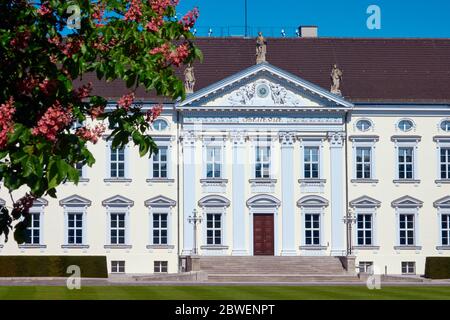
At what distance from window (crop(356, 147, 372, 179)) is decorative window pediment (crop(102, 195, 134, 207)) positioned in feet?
41.9

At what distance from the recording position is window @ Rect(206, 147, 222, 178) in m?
61.9

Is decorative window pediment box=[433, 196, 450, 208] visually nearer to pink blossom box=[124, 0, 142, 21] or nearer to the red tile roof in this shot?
the red tile roof

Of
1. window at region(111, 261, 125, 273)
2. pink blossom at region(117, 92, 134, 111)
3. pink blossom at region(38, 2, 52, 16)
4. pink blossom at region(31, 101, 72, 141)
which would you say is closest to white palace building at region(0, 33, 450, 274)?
window at region(111, 261, 125, 273)

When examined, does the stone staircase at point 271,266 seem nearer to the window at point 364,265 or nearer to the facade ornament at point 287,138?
the window at point 364,265

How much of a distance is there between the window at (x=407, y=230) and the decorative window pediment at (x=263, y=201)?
7.03 metres

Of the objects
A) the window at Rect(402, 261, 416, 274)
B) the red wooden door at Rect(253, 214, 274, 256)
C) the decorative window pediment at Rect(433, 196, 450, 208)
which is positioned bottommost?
the window at Rect(402, 261, 416, 274)

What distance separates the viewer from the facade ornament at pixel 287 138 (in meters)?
62.1

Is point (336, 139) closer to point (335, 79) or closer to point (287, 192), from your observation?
point (335, 79)

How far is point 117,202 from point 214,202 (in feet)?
17.6

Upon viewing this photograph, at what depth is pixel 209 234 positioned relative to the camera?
6203cm

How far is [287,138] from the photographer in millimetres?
62156

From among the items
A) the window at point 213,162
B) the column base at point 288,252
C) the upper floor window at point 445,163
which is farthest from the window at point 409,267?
the window at point 213,162

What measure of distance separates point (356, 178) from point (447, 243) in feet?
20.7
